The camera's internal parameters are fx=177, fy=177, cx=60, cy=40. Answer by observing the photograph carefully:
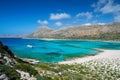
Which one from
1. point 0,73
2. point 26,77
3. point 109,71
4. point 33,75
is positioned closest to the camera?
point 0,73

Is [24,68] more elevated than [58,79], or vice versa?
[24,68]

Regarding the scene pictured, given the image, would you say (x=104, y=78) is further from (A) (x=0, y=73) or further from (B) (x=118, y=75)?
(A) (x=0, y=73)

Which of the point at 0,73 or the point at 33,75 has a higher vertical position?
the point at 0,73

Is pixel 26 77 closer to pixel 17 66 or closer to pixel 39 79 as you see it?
pixel 39 79

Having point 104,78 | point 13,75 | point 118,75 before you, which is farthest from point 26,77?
point 118,75

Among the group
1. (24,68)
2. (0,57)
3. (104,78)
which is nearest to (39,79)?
(24,68)

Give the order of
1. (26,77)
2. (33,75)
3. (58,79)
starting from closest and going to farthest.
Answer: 1. (26,77)
2. (33,75)
3. (58,79)

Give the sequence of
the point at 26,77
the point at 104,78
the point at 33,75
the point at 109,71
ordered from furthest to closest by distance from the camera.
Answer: the point at 109,71
the point at 104,78
the point at 33,75
the point at 26,77

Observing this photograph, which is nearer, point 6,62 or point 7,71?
point 7,71

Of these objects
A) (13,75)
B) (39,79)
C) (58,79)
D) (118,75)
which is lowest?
(118,75)
